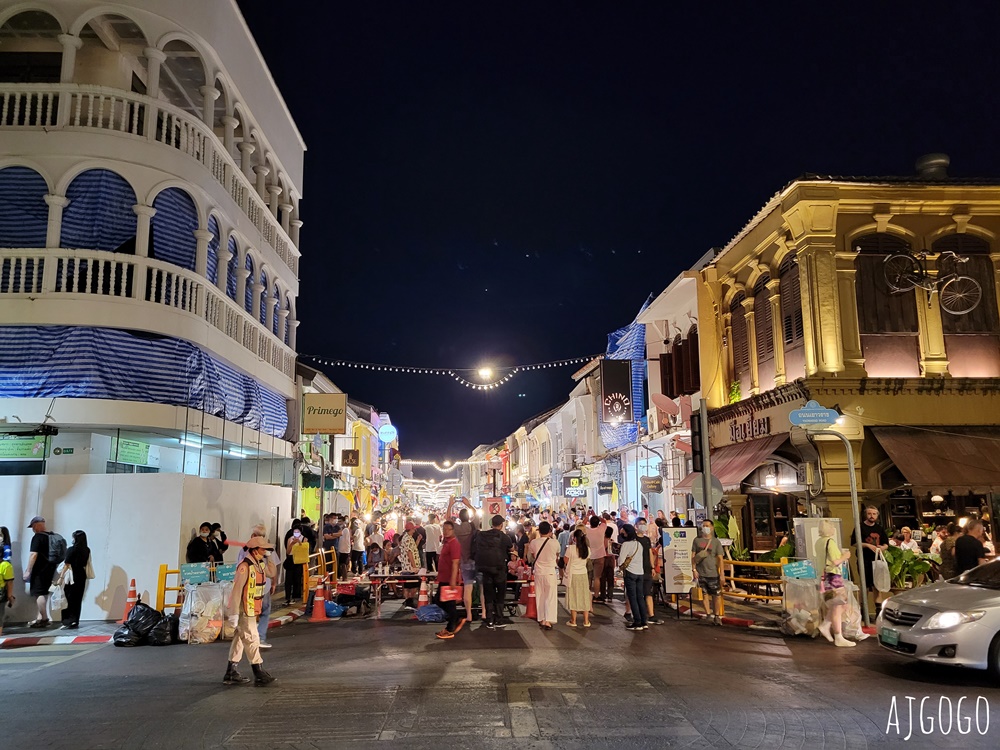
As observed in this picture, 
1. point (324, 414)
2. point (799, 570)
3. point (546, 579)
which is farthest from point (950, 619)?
point (324, 414)

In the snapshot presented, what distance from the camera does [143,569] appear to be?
14602 mm

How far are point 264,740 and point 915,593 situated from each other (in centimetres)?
790

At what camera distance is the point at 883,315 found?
61.2 ft

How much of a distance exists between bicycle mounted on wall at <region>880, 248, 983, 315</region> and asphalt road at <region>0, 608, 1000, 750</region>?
35.2ft

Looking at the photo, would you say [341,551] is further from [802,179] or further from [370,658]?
[802,179]

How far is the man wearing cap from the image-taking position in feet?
44.4

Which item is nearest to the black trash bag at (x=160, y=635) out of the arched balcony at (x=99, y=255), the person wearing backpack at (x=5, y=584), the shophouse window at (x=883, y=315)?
the person wearing backpack at (x=5, y=584)

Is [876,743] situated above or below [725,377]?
below

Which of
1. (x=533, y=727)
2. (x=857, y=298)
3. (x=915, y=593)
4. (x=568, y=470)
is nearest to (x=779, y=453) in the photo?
(x=857, y=298)

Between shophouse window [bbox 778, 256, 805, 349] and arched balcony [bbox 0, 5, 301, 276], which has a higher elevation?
arched balcony [bbox 0, 5, 301, 276]

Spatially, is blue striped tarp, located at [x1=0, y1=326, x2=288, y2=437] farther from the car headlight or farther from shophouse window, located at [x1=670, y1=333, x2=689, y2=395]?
shophouse window, located at [x1=670, y1=333, x2=689, y2=395]

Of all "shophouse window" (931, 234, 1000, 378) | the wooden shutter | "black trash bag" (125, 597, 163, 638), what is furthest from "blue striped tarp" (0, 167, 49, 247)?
"shophouse window" (931, 234, 1000, 378)

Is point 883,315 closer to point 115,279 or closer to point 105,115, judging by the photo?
point 115,279

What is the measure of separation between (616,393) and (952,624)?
2204 centimetres
